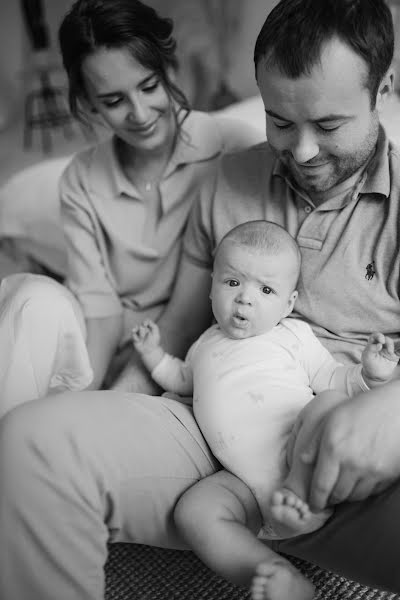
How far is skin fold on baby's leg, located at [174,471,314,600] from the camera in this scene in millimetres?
790

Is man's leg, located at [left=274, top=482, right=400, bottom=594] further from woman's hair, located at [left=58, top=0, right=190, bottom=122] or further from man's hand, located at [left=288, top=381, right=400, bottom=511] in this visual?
woman's hair, located at [left=58, top=0, right=190, bottom=122]

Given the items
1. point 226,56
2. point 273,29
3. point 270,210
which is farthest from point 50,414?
point 226,56

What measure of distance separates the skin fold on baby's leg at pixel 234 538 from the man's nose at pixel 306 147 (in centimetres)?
51

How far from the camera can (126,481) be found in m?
0.92

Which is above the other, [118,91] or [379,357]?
[118,91]

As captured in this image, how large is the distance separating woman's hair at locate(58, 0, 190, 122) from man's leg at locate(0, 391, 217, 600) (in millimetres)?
661

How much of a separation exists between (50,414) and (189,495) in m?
0.24

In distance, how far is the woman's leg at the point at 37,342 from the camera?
1152mm

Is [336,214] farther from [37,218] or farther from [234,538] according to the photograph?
[37,218]

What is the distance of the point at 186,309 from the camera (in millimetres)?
1306

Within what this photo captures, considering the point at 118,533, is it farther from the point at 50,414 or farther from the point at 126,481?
the point at 50,414

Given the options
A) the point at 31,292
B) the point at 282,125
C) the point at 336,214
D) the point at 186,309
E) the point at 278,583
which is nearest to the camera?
the point at 278,583

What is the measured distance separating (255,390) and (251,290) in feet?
0.57

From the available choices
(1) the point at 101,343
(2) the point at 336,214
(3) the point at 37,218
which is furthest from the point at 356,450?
(3) the point at 37,218
